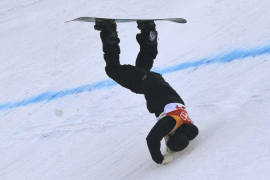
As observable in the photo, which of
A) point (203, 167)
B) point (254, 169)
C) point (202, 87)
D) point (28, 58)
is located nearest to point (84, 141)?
point (202, 87)

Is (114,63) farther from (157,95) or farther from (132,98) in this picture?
(132,98)

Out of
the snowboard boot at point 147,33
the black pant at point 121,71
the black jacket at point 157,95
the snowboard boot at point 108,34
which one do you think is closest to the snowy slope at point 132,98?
the black jacket at point 157,95

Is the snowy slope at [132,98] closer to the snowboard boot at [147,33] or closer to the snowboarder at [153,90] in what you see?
the snowboarder at [153,90]

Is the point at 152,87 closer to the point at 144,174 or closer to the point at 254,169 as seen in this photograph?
the point at 144,174

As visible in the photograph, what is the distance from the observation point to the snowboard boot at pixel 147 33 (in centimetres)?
333

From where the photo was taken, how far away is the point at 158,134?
2.83 metres

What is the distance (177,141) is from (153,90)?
42 cm

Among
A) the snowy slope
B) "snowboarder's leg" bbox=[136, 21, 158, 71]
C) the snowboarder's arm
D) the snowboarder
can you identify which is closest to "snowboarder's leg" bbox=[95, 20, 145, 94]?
the snowboarder

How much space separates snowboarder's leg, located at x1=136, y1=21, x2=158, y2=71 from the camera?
3.34 m

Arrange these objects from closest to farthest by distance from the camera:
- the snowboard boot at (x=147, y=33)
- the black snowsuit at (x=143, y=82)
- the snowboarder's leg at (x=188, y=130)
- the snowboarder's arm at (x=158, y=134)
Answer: the snowboarder's arm at (x=158, y=134) < the snowboarder's leg at (x=188, y=130) < the black snowsuit at (x=143, y=82) < the snowboard boot at (x=147, y=33)

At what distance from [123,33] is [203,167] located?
382 centimetres

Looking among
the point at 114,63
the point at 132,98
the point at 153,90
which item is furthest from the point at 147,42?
the point at 132,98

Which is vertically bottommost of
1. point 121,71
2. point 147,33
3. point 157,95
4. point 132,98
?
point 132,98

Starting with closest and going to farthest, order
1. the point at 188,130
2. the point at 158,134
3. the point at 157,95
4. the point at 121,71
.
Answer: the point at 158,134, the point at 188,130, the point at 157,95, the point at 121,71
